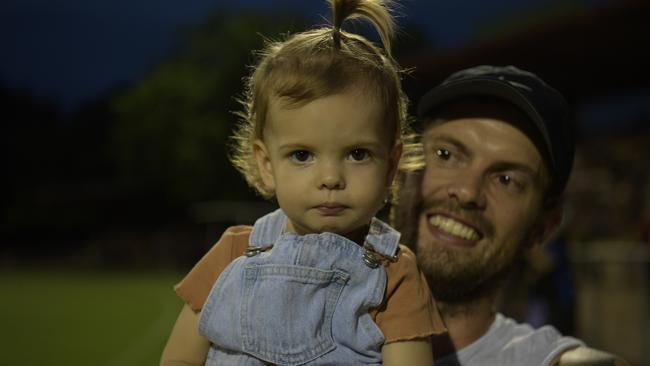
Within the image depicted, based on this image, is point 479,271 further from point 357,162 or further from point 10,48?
point 10,48

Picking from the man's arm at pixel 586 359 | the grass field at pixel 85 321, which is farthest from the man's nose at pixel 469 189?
the grass field at pixel 85 321

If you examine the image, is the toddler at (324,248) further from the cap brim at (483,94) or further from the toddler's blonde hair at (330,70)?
the cap brim at (483,94)

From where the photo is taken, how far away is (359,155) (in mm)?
1780

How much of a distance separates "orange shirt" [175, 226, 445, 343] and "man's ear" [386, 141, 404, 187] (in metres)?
0.16

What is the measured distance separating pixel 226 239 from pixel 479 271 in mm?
963

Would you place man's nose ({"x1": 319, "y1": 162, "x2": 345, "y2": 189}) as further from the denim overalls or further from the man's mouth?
the man's mouth

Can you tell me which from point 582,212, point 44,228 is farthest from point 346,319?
point 44,228

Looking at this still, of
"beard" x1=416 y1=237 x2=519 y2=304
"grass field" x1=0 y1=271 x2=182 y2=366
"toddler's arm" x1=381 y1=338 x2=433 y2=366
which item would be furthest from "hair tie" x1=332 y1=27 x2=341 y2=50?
"grass field" x1=0 y1=271 x2=182 y2=366

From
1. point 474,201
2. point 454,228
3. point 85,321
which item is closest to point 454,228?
point 454,228

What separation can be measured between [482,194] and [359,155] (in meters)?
0.97

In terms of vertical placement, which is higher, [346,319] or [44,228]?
[346,319]

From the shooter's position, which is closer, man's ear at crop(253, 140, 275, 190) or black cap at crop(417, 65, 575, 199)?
man's ear at crop(253, 140, 275, 190)

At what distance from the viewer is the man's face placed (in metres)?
2.57

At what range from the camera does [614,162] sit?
63.8 ft
